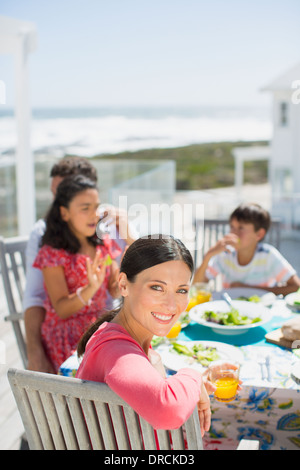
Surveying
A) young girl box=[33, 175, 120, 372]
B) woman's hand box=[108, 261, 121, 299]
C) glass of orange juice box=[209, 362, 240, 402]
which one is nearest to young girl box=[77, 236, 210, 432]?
glass of orange juice box=[209, 362, 240, 402]

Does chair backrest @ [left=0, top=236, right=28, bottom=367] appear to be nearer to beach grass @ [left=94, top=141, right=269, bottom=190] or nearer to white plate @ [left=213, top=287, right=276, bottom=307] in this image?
white plate @ [left=213, top=287, right=276, bottom=307]

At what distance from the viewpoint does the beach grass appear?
2819 centimetres

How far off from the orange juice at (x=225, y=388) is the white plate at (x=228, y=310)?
1.24ft

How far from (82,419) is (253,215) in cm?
156

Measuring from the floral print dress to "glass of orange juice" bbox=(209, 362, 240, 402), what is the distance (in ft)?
2.37

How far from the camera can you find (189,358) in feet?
4.70

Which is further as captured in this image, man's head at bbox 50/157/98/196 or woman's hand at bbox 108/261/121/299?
man's head at bbox 50/157/98/196

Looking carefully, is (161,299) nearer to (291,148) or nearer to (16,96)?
(16,96)

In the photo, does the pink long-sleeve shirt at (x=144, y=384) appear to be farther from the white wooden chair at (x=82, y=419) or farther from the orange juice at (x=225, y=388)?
the orange juice at (x=225, y=388)

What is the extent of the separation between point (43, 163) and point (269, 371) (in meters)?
4.93

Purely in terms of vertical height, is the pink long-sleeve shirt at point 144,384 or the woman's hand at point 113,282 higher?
the pink long-sleeve shirt at point 144,384

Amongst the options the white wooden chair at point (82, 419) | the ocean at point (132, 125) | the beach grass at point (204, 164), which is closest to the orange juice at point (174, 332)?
the white wooden chair at point (82, 419)

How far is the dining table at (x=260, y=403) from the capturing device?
1.28 m

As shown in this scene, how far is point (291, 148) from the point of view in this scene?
11.5m
